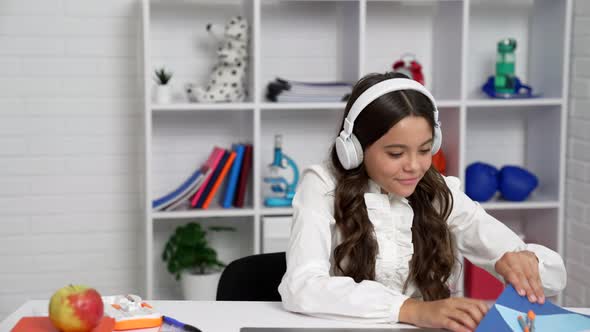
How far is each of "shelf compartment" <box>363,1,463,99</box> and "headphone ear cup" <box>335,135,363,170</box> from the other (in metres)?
1.65

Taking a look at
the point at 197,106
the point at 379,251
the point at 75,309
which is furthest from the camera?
the point at 197,106

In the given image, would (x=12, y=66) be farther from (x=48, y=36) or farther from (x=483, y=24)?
(x=483, y=24)

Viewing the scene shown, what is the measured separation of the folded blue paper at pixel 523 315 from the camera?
146 centimetres

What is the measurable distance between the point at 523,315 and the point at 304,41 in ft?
6.84

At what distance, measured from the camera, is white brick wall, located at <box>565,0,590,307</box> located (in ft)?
10.4

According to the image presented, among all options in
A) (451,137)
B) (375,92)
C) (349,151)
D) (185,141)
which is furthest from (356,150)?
(185,141)

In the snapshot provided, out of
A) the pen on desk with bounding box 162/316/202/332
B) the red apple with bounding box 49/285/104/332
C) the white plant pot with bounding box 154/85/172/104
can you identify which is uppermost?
the white plant pot with bounding box 154/85/172/104

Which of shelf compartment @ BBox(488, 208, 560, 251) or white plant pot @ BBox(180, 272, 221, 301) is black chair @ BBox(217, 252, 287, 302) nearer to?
white plant pot @ BBox(180, 272, 221, 301)

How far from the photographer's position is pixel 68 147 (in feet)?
10.9

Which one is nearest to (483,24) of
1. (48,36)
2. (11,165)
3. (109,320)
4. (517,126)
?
(517,126)

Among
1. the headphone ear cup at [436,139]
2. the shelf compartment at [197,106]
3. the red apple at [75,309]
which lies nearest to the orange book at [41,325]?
the red apple at [75,309]

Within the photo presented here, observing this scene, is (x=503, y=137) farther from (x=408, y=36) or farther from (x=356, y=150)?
(x=356, y=150)

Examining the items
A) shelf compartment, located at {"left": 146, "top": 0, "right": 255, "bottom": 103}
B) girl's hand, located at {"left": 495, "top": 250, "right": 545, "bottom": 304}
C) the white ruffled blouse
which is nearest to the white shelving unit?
shelf compartment, located at {"left": 146, "top": 0, "right": 255, "bottom": 103}

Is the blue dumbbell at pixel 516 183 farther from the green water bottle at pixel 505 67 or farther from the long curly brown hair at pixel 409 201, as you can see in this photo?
the long curly brown hair at pixel 409 201
